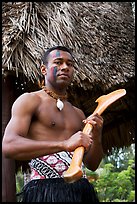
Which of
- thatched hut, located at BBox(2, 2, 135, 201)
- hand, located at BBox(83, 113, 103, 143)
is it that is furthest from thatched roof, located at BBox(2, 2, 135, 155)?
hand, located at BBox(83, 113, 103, 143)

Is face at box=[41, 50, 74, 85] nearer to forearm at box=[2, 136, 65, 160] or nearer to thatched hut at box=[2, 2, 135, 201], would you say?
forearm at box=[2, 136, 65, 160]

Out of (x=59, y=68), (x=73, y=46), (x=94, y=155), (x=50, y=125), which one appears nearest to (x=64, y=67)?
(x=59, y=68)

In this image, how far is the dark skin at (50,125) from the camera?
1.60 metres

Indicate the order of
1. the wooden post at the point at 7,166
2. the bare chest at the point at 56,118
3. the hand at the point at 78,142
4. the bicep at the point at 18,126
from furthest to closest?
the wooden post at the point at 7,166
the bare chest at the point at 56,118
the bicep at the point at 18,126
the hand at the point at 78,142

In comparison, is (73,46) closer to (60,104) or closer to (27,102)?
(60,104)

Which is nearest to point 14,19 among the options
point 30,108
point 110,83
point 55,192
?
point 110,83

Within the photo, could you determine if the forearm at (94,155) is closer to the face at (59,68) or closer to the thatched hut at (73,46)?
the face at (59,68)

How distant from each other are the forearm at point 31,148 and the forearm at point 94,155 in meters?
0.29

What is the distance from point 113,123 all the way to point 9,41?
1.75 metres

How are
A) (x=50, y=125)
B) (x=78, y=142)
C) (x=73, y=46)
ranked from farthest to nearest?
1. (x=73, y=46)
2. (x=50, y=125)
3. (x=78, y=142)

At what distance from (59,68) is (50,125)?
257 mm

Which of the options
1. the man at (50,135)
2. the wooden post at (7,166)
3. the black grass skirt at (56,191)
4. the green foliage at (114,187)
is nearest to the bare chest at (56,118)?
the man at (50,135)

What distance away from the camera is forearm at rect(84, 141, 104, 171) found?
184 centimetres

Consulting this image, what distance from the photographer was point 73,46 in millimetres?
3328
